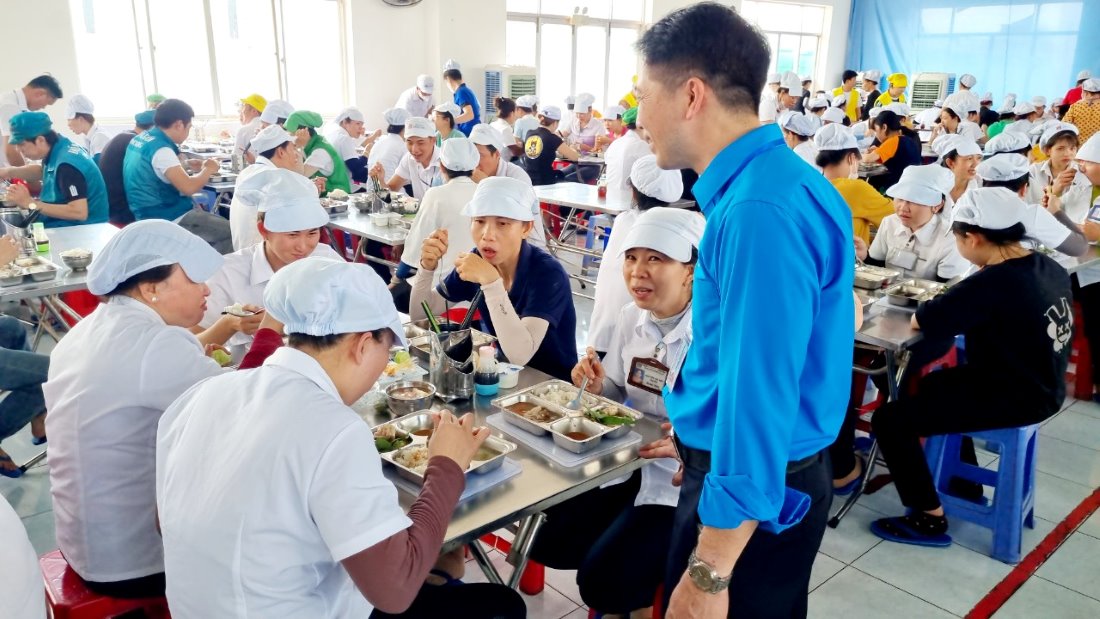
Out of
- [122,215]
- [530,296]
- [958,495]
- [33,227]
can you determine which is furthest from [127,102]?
[958,495]

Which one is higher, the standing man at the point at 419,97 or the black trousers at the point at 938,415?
the standing man at the point at 419,97

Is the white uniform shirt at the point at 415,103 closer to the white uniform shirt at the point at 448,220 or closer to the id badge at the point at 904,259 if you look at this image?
the white uniform shirt at the point at 448,220

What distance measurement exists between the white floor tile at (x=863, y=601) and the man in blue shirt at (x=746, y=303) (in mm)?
1354

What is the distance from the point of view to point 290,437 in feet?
3.91

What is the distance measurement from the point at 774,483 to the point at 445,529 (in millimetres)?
613

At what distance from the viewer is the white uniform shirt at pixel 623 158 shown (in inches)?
230

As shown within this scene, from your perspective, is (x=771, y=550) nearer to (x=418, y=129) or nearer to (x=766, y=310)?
(x=766, y=310)

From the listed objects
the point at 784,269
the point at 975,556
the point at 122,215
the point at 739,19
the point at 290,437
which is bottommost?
the point at 975,556

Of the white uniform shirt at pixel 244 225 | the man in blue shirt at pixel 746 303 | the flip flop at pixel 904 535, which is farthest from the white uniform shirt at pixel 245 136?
the man in blue shirt at pixel 746 303

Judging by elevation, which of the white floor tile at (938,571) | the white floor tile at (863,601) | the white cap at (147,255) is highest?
the white cap at (147,255)

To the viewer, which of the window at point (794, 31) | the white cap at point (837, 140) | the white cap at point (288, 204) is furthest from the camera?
the window at point (794, 31)

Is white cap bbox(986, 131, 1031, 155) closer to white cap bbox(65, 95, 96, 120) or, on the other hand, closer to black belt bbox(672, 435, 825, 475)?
black belt bbox(672, 435, 825, 475)

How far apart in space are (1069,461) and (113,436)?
3.92m

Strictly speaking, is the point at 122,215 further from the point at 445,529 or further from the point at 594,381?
the point at 445,529
